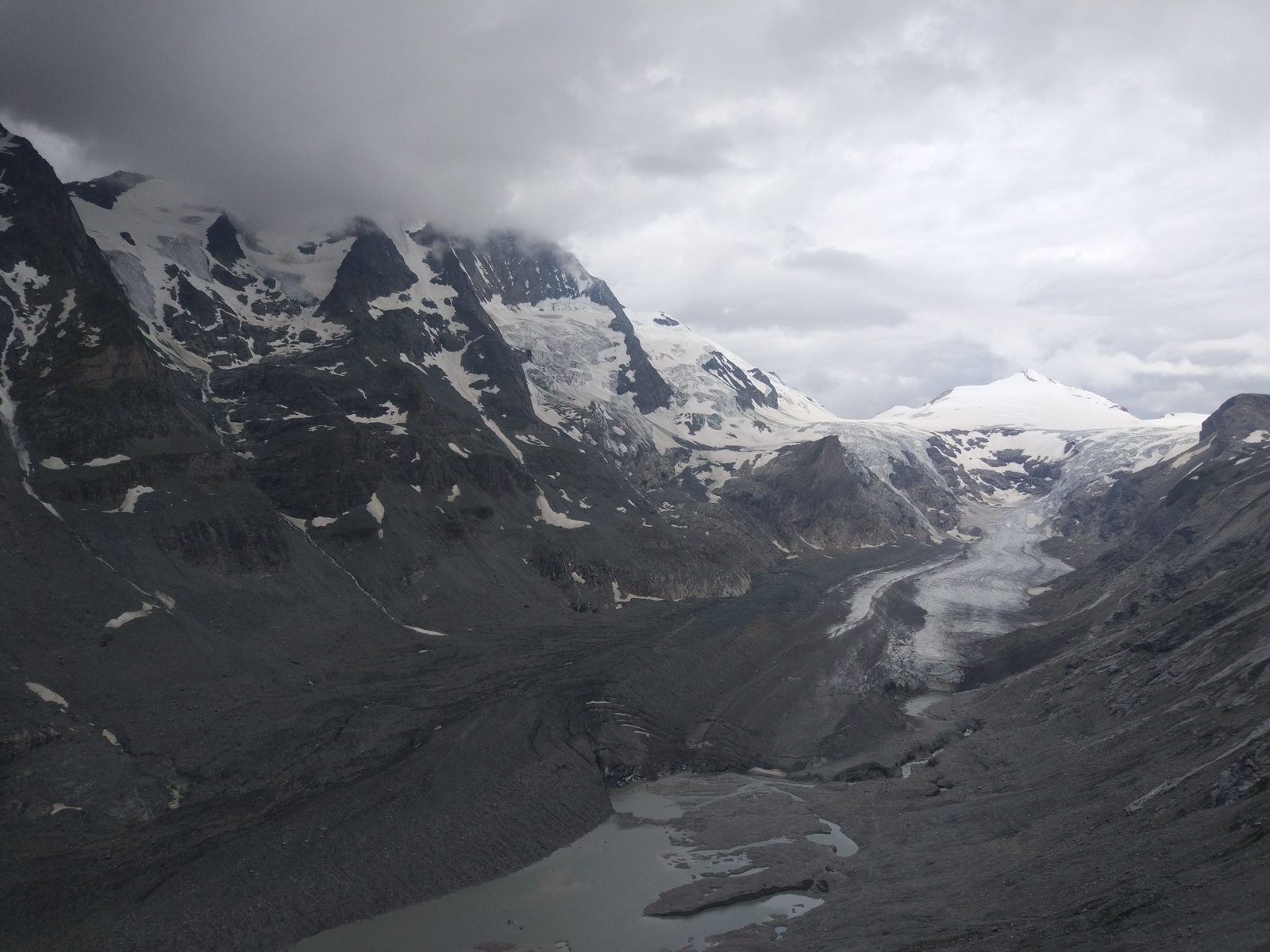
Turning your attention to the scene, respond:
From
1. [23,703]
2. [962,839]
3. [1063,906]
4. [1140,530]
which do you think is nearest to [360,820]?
[23,703]

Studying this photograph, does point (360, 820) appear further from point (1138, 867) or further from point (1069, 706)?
point (1069, 706)

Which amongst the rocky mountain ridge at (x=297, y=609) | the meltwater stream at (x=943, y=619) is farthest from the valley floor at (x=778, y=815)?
the meltwater stream at (x=943, y=619)

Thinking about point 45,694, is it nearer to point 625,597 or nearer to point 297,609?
point 297,609

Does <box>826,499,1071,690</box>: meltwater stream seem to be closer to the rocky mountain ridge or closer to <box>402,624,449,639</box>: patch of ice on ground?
the rocky mountain ridge

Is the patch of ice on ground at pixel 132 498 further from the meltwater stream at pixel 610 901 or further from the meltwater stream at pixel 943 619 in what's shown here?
the meltwater stream at pixel 943 619

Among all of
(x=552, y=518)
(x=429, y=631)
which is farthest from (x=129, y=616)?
(x=552, y=518)

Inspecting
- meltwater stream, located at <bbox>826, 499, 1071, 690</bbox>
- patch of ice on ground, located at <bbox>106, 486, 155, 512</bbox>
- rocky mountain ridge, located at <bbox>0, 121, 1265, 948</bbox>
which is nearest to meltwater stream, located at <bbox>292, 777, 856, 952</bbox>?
rocky mountain ridge, located at <bbox>0, 121, 1265, 948</bbox>

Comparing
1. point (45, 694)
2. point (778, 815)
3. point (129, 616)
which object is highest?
point (129, 616)

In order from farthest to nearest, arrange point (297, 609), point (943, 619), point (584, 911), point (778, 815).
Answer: point (943, 619) → point (297, 609) → point (778, 815) → point (584, 911)
